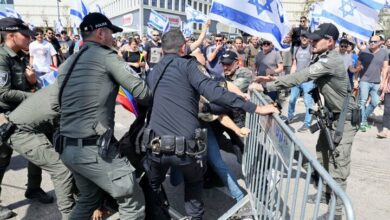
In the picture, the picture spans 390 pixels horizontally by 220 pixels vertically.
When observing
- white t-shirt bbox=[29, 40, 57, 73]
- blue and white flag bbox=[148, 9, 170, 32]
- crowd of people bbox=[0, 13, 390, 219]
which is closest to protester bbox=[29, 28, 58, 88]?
white t-shirt bbox=[29, 40, 57, 73]

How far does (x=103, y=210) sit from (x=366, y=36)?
4.62m

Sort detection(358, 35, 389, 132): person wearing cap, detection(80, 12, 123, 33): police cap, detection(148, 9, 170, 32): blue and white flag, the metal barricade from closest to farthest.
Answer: the metal barricade
detection(80, 12, 123, 33): police cap
detection(358, 35, 389, 132): person wearing cap
detection(148, 9, 170, 32): blue and white flag

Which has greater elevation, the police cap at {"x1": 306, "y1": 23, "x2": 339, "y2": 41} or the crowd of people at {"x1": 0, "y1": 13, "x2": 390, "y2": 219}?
the police cap at {"x1": 306, "y1": 23, "x2": 339, "y2": 41}

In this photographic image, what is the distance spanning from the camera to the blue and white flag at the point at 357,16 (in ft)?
16.7

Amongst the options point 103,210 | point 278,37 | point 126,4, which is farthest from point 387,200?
point 126,4

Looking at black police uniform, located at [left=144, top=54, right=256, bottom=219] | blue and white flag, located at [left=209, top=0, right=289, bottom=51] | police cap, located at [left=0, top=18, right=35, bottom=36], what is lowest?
black police uniform, located at [left=144, top=54, right=256, bottom=219]

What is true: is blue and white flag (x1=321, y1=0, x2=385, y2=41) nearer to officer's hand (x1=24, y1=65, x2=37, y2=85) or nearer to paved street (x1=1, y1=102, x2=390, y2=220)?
paved street (x1=1, y1=102, x2=390, y2=220)

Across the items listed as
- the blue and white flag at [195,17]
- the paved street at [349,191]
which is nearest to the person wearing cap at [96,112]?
the paved street at [349,191]

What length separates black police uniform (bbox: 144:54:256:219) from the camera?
8.25 ft

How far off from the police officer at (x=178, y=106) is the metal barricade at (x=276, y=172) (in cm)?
34

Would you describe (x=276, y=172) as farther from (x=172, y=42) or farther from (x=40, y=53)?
(x=40, y=53)

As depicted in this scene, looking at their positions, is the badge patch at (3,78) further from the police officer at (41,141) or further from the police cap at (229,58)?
the police cap at (229,58)

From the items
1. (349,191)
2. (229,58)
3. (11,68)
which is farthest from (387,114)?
(11,68)

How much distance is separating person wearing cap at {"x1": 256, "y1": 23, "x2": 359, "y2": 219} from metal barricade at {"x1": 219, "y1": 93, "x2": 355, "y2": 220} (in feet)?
1.52
